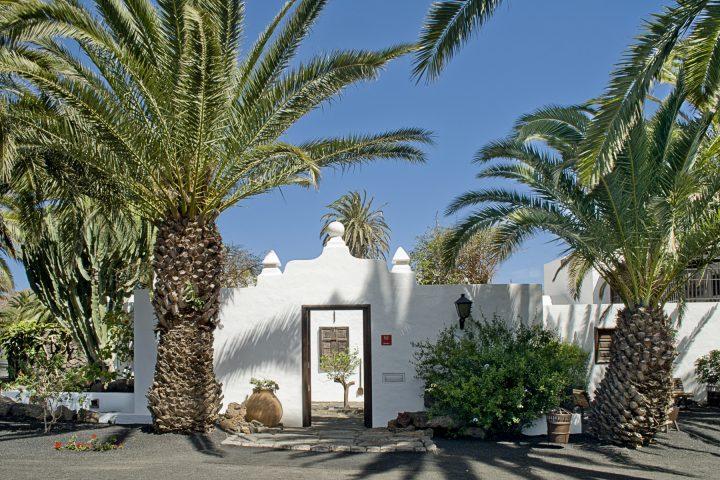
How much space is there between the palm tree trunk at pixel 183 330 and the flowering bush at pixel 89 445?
2.93 feet

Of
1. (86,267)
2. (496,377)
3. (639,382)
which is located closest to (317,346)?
(86,267)

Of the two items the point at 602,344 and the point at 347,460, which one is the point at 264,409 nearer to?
the point at 347,460

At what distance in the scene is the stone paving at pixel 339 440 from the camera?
33.2 feet

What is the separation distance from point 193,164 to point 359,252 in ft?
74.0

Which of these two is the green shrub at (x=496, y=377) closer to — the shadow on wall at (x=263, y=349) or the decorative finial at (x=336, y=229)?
the shadow on wall at (x=263, y=349)

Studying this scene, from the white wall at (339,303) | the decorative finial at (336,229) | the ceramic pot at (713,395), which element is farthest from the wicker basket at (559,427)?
the ceramic pot at (713,395)

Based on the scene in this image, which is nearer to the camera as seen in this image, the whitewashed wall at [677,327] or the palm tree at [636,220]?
the palm tree at [636,220]

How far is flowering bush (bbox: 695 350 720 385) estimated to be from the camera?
49.3 feet

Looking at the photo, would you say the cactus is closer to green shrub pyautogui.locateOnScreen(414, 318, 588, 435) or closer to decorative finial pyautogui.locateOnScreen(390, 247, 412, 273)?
decorative finial pyautogui.locateOnScreen(390, 247, 412, 273)

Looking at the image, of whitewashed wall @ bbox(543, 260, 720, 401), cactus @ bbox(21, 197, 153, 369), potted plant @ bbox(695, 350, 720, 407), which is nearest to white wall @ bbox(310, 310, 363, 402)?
cactus @ bbox(21, 197, 153, 369)

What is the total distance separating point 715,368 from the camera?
49.7ft

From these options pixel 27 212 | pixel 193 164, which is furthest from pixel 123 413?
pixel 193 164

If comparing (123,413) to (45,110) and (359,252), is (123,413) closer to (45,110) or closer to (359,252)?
(45,110)

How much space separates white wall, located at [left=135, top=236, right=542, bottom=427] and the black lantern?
0.79 feet
